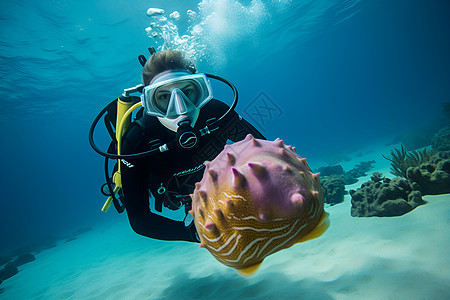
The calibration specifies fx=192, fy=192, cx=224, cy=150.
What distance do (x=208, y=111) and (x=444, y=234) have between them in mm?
3737

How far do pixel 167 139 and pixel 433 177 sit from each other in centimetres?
535

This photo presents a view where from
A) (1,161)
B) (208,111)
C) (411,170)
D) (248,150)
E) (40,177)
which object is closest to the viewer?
(248,150)

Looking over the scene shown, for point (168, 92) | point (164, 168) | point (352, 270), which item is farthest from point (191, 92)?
point (352, 270)

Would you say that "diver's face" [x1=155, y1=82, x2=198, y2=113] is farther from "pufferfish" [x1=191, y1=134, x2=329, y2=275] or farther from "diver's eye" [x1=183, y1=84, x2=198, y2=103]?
"pufferfish" [x1=191, y1=134, x2=329, y2=275]

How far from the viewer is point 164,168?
309 centimetres

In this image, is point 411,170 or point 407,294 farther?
point 411,170

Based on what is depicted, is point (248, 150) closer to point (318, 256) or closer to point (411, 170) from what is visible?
point (318, 256)

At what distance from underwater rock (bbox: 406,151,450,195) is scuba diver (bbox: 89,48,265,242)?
12.5 feet

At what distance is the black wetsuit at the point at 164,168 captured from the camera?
2.57m

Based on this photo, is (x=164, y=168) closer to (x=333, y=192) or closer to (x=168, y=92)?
(x=168, y=92)

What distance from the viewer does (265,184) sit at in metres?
0.86

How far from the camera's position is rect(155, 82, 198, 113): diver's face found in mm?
2768

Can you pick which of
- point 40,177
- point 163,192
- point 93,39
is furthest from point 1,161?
point 163,192

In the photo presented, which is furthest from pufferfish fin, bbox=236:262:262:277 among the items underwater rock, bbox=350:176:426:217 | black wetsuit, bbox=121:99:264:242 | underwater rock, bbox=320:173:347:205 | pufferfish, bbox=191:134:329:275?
underwater rock, bbox=320:173:347:205
